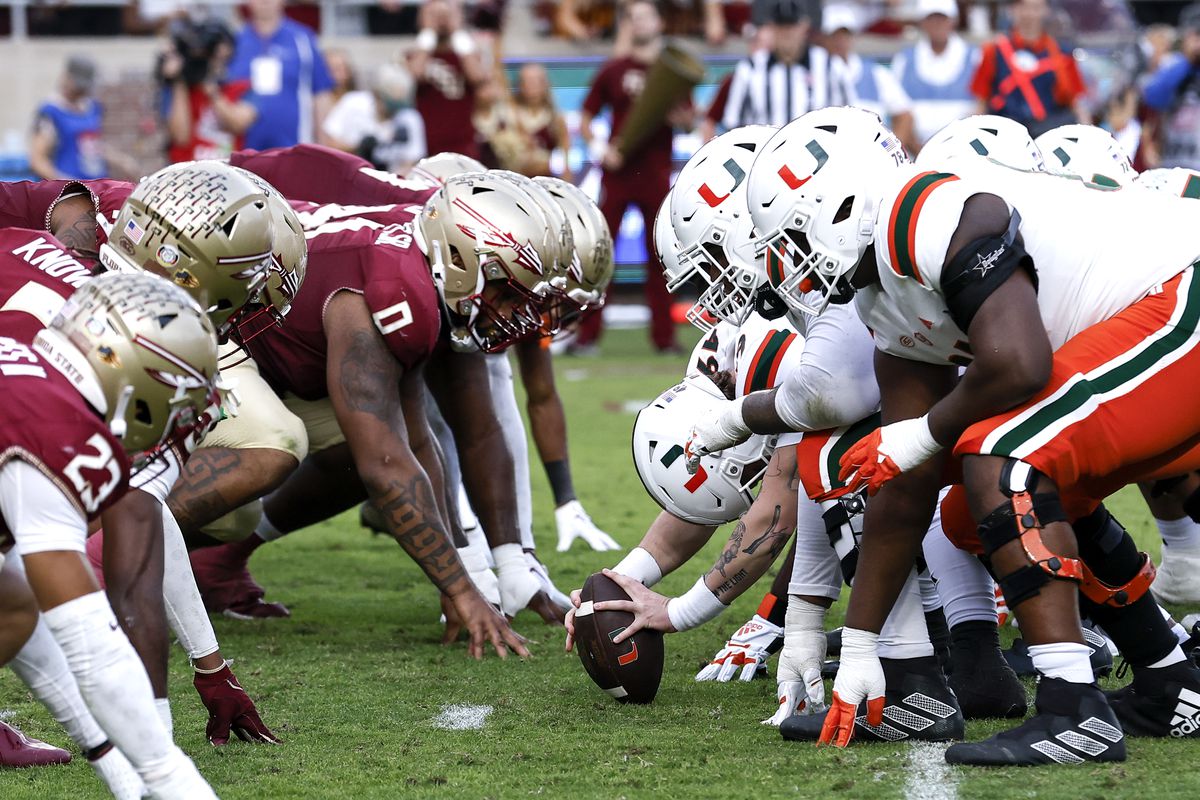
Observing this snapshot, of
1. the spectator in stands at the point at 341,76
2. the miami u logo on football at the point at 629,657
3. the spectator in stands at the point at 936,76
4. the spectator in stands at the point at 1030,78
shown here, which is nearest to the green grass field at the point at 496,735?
the miami u logo on football at the point at 629,657

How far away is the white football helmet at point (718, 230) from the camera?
3930mm

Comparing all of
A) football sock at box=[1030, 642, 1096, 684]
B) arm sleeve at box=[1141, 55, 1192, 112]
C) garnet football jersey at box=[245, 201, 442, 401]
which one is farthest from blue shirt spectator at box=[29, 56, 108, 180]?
football sock at box=[1030, 642, 1096, 684]

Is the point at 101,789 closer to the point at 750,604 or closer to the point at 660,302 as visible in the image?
the point at 750,604

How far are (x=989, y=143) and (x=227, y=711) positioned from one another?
2629mm

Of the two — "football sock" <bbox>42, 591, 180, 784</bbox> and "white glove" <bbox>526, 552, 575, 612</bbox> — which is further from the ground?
"football sock" <bbox>42, 591, 180, 784</bbox>

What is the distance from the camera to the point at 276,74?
1123 cm

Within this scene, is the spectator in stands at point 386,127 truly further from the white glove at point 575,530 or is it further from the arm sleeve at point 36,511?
the arm sleeve at point 36,511

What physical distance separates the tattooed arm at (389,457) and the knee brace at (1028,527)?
165 cm

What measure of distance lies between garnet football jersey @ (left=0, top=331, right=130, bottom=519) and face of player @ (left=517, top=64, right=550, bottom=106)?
10.2m

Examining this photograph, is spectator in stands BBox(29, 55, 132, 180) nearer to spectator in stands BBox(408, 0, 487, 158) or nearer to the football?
spectator in stands BBox(408, 0, 487, 158)

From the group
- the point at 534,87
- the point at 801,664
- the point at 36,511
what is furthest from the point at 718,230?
the point at 534,87

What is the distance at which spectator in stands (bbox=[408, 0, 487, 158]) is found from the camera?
12.1m

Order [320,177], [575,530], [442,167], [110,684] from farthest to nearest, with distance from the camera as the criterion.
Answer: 1. [575,530]
2. [442,167]
3. [320,177]
4. [110,684]

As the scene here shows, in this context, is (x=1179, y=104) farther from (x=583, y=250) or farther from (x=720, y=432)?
(x=720, y=432)
